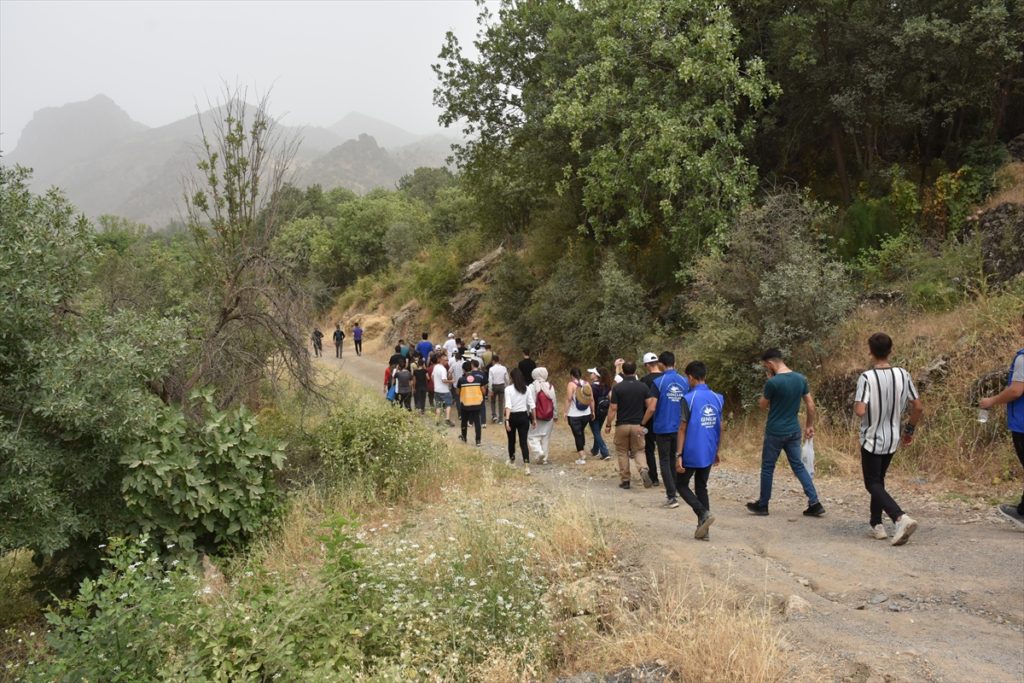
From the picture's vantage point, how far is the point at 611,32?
53.4 feet

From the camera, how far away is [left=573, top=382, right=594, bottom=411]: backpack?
11680 millimetres

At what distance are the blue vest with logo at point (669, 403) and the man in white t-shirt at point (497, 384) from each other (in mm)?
7477

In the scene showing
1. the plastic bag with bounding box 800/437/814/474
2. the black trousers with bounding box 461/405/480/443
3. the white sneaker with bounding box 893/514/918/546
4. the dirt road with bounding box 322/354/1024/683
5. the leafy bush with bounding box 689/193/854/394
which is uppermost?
the leafy bush with bounding box 689/193/854/394

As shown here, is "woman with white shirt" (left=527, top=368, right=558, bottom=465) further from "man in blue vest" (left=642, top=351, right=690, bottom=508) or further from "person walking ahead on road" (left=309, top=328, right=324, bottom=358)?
"person walking ahead on road" (left=309, top=328, right=324, bottom=358)

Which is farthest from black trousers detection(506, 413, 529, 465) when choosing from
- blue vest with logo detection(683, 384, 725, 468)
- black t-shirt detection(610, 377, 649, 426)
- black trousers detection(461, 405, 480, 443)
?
blue vest with logo detection(683, 384, 725, 468)

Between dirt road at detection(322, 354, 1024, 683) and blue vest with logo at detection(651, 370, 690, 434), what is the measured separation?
1.02 m

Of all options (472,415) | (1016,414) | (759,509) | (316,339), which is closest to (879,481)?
(1016,414)

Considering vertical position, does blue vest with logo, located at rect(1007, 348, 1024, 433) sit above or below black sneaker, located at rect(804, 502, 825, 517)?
above

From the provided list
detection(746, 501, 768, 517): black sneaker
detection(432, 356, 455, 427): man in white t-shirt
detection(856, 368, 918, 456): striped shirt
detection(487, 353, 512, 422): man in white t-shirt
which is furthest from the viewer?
detection(487, 353, 512, 422): man in white t-shirt

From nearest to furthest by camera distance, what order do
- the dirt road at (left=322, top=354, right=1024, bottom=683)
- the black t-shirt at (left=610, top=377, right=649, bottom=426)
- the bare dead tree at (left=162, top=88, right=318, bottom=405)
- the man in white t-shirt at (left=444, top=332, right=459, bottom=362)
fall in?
the dirt road at (left=322, top=354, right=1024, bottom=683), the black t-shirt at (left=610, top=377, right=649, bottom=426), the bare dead tree at (left=162, top=88, right=318, bottom=405), the man in white t-shirt at (left=444, top=332, right=459, bottom=362)

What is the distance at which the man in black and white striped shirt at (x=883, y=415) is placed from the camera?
673cm

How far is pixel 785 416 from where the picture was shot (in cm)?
767

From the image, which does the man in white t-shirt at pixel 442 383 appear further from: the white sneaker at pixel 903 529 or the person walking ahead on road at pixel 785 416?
the white sneaker at pixel 903 529

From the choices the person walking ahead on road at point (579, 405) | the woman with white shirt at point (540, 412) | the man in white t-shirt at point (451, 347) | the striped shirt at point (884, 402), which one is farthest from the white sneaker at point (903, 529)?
the man in white t-shirt at point (451, 347)
